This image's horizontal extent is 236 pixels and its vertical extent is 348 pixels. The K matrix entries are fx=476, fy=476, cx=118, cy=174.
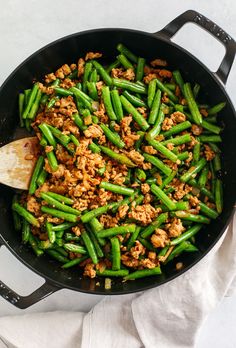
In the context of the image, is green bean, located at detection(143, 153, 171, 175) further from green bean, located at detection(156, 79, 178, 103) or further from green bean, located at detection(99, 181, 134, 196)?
green bean, located at detection(156, 79, 178, 103)

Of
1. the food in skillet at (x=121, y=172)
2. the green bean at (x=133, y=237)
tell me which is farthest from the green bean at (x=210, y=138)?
the green bean at (x=133, y=237)

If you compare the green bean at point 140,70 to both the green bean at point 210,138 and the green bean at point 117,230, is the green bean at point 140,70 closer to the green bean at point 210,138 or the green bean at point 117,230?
the green bean at point 210,138

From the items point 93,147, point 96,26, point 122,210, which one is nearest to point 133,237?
point 122,210

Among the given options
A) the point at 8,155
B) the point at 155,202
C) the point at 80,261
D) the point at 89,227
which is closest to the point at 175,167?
the point at 155,202

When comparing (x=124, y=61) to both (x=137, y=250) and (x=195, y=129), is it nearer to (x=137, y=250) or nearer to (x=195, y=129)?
(x=195, y=129)

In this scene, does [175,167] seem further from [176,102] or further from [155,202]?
[176,102]
